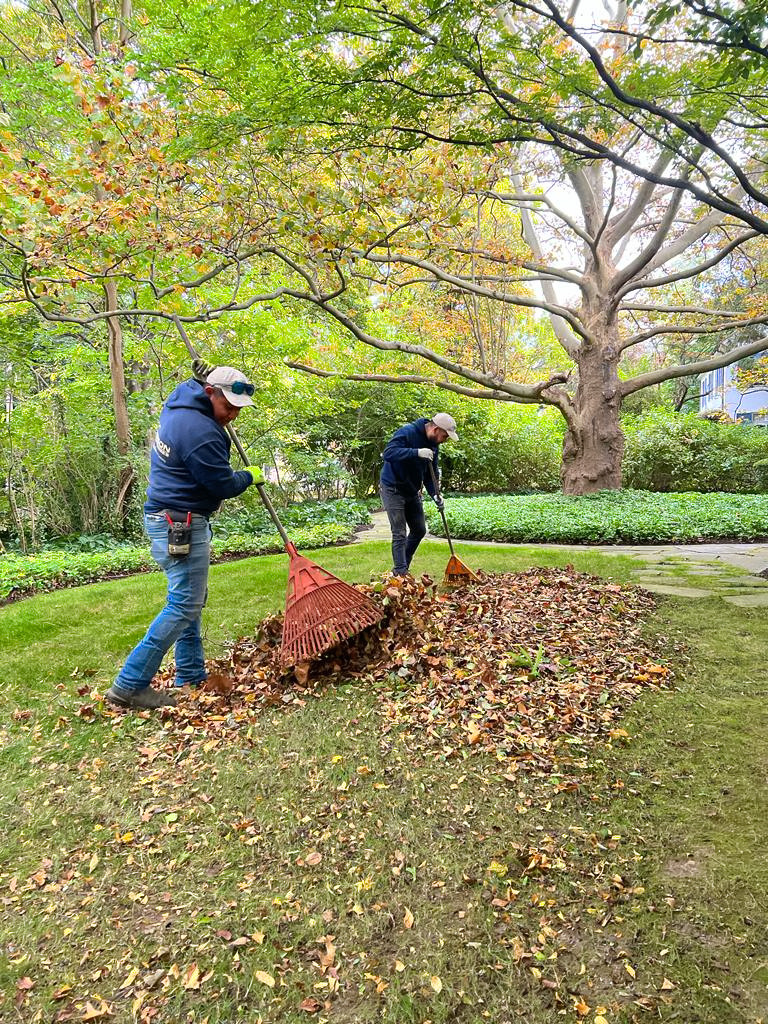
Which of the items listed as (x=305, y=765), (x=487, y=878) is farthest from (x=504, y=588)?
(x=487, y=878)

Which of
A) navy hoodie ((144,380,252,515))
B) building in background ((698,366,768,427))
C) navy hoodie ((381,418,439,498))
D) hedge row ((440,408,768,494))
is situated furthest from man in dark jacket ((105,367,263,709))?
building in background ((698,366,768,427))

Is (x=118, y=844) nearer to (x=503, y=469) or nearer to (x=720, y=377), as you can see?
(x=503, y=469)

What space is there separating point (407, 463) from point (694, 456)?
10.0 m

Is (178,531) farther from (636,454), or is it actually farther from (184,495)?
(636,454)

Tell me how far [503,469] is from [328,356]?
17.3 ft

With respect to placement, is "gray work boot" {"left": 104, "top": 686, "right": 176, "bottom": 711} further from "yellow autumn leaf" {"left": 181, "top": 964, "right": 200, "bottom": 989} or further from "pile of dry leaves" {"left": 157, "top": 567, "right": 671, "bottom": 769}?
"yellow autumn leaf" {"left": 181, "top": 964, "right": 200, "bottom": 989}

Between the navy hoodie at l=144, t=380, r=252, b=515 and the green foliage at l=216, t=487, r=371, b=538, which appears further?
the green foliage at l=216, t=487, r=371, b=538

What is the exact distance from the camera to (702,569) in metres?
5.35

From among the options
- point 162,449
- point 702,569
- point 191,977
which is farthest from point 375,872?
point 702,569

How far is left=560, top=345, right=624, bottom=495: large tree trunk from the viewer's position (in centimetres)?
962

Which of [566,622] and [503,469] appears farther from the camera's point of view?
[503,469]

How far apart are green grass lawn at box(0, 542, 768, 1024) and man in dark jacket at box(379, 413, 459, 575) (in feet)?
6.50

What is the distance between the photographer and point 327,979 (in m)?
1.50

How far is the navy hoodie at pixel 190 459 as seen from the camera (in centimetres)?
282
